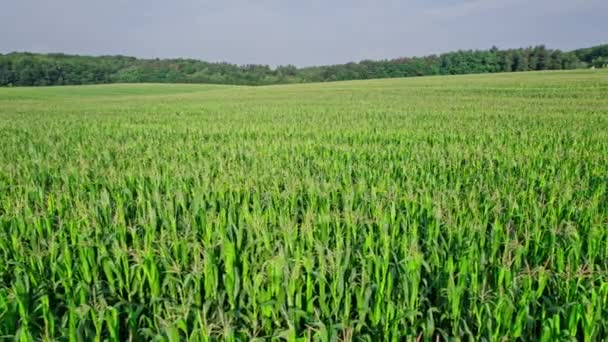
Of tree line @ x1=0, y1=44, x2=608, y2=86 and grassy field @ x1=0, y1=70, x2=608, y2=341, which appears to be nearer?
grassy field @ x1=0, y1=70, x2=608, y2=341

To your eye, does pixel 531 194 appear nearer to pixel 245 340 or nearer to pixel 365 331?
pixel 365 331

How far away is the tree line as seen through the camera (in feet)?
319

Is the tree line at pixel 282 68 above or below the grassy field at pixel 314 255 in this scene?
above

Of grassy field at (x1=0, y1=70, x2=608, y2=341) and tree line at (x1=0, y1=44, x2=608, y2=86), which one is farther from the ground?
tree line at (x1=0, y1=44, x2=608, y2=86)

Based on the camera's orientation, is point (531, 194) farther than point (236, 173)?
No

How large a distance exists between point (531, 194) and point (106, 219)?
14.5 ft

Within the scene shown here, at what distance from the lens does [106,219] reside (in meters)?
4.30

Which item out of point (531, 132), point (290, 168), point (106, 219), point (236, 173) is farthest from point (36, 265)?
point (531, 132)

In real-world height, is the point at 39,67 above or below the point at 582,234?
above

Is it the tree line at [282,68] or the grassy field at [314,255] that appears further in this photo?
the tree line at [282,68]

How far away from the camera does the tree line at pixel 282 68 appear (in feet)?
319

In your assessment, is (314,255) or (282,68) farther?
(282,68)

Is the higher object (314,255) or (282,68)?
(282,68)

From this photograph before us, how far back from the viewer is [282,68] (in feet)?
412
